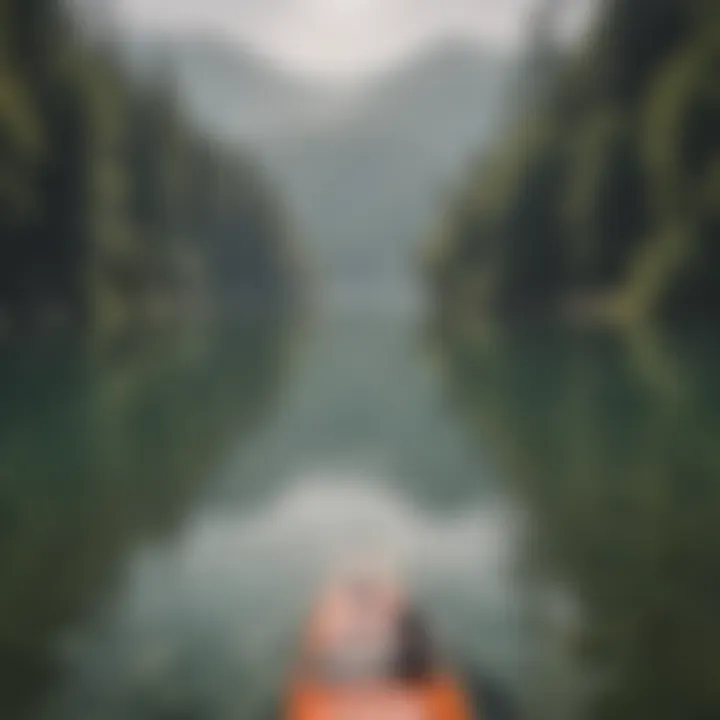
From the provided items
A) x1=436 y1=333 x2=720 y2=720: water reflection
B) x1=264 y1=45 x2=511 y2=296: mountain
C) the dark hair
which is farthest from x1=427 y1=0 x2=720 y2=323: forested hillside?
the dark hair

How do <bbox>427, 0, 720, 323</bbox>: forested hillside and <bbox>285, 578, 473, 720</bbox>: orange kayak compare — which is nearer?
<bbox>285, 578, 473, 720</bbox>: orange kayak

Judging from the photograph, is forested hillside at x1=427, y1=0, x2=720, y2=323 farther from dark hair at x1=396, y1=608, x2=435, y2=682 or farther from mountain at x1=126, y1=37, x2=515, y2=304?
dark hair at x1=396, y1=608, x2=435, y2=682

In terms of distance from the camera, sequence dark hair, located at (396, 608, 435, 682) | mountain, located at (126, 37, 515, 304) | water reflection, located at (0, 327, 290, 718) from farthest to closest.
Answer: mountain, located at (126, 37, 515, 304), water reflection, located at (0, 327, 290, 718), dark hair, located at (396, 608, 435, 682)

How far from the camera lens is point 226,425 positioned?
1623 cm

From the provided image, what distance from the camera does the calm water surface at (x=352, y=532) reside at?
6.77 meters

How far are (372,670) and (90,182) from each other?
30.5m

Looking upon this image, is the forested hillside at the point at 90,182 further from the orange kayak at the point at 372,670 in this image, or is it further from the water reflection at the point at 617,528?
the orange kayak at the point at 372,670

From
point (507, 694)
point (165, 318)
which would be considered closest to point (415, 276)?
point (165, 318)

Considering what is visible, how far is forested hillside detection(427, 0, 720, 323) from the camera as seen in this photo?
30844mm

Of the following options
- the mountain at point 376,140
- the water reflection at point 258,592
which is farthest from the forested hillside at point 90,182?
the water reflection at point 258,592

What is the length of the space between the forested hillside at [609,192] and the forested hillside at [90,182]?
7.32 meters

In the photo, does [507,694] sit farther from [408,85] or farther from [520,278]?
[520,278]

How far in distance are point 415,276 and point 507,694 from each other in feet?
129

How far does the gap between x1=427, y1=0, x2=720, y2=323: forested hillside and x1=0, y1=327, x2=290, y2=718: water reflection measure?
11.6 metres
